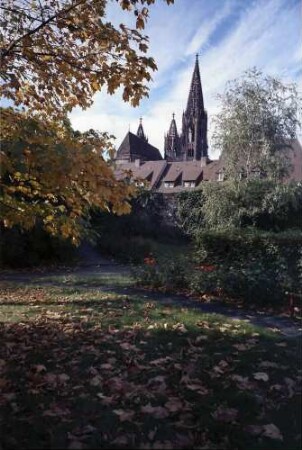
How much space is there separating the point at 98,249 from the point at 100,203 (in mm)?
16304

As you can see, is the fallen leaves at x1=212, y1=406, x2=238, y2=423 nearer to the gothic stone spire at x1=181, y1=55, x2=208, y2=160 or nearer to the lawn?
the lawn

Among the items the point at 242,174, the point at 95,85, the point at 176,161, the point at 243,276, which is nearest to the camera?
the point at 95,85

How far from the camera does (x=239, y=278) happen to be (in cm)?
830

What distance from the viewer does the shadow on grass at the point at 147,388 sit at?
3.08m

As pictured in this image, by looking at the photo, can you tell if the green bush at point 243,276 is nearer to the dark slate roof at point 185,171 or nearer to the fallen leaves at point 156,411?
the fallen leaves at point 156,411

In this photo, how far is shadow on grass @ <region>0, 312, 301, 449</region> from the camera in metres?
3.08

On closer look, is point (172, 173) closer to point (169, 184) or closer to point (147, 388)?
point (169, 184)

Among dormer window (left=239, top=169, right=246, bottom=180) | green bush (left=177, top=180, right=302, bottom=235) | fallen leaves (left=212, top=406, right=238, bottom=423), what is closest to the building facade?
dormer window (left=239, top=169, right=246, bottom=180)

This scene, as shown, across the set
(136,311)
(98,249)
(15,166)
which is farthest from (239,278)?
(98,249)

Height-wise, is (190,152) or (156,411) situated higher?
(190,152)

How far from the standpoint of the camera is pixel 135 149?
50594 mm

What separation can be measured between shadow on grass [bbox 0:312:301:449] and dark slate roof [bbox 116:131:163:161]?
143 feet

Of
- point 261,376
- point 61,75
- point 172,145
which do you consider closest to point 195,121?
point 61,75

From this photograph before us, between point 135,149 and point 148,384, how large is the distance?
1882 inches
